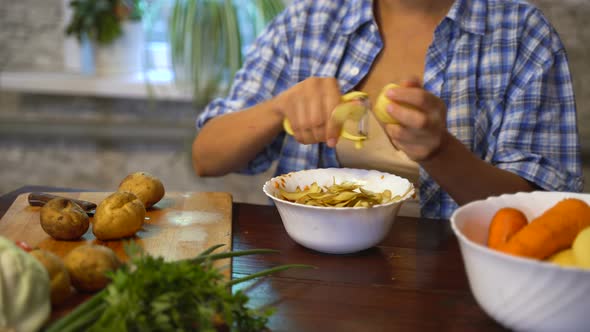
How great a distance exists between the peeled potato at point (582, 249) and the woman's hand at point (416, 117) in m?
0.34

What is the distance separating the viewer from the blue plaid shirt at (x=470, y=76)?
1354 millimetres

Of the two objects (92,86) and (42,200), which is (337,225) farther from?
(92,86)

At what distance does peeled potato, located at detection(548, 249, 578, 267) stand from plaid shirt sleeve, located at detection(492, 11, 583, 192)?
65 cm

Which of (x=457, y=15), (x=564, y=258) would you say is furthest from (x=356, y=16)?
(x=564, y=258)

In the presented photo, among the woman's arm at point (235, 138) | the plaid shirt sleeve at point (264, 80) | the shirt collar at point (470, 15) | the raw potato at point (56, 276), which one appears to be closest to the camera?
the raw potato at point (56, 276)

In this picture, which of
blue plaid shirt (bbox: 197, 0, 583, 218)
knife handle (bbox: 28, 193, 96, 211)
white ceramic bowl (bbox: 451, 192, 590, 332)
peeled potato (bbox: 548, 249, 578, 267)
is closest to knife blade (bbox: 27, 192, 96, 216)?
knife handle (bbox: 28, 193, 96, 211)

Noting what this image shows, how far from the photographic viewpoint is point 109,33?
2500 millimetres

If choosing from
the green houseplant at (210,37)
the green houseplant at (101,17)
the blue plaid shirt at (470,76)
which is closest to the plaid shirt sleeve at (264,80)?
the blue plaid shirt at (470,76)

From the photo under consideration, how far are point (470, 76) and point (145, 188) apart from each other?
78 centimetres

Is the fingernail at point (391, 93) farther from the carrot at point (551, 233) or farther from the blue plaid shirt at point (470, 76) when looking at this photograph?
the blue plaid shirt at point (470, 76)

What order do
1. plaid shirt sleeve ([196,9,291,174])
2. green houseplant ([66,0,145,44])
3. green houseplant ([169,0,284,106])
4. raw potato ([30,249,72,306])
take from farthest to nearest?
green houseplant ([66,0,145,44]), green houseplant ([169,0,284,106]), plaid shirt sleeve ([196,9,291,174]), raw potato ([30,249,72,306])

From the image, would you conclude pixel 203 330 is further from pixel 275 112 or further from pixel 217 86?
pixel 217 86

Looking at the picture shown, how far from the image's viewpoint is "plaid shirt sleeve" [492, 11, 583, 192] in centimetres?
134

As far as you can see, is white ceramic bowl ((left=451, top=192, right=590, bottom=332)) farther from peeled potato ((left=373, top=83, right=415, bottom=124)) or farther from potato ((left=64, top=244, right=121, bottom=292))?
potato ((left=64, top=244, right=121, bottom=292))
